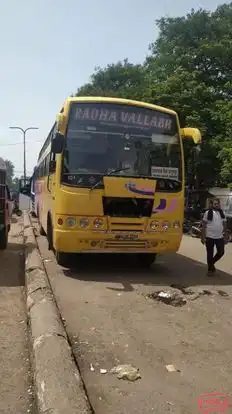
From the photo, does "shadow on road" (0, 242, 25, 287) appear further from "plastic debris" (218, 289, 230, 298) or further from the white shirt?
the white shirt

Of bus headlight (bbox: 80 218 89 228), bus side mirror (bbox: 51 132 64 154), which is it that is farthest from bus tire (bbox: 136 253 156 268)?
bus side mirror (bbox: 51 132 64 154)

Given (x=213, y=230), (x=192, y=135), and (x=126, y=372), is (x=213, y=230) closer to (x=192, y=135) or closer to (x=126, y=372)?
(x=192, y=135)

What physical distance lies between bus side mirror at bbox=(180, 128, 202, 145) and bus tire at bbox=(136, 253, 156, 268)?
2.42 metres

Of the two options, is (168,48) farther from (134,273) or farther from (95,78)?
(134,273)

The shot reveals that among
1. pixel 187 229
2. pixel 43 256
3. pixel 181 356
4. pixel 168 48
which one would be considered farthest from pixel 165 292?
pixel 168 48

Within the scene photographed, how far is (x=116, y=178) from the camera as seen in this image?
28.3 ft

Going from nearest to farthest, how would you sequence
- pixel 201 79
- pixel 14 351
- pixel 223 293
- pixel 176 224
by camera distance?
1. pixel 14 351
2. pixel 223 293
3. pixel 176 224
4. pixel 201 79

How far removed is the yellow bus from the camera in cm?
855

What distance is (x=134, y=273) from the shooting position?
30.7ft

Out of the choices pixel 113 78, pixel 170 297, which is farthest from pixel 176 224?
pixel 113 78

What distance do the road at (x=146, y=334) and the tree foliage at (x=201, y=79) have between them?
10.9 metres

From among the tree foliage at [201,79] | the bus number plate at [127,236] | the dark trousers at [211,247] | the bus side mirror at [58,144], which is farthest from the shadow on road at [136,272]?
the tree foliage at [201,79]

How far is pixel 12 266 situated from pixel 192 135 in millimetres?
4747

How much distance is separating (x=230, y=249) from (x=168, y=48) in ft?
80.1
